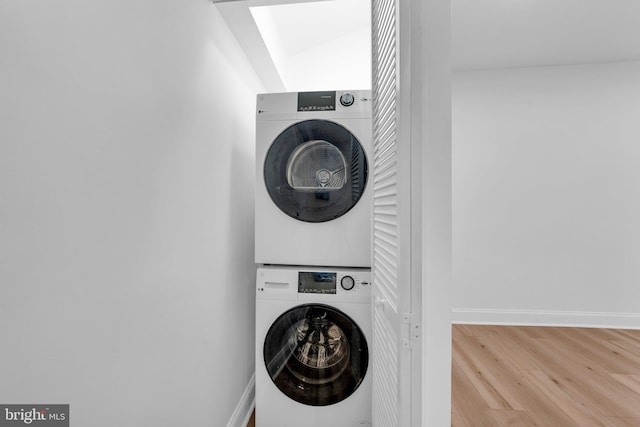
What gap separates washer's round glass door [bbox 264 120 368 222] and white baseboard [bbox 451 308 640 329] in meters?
2.22

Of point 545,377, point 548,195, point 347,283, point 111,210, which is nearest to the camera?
point 111,210

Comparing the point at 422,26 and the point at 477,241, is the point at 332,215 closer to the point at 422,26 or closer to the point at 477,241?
the point at 422,26

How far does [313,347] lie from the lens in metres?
1.56

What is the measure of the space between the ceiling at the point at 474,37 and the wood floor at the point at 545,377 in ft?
8.05

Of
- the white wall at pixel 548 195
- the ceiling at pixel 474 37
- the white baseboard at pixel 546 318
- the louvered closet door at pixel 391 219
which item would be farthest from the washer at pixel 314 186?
the white baseboard at pixel 546 318

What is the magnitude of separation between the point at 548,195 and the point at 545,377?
1.76m

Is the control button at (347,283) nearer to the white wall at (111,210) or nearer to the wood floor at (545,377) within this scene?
the white wall at (111,210)

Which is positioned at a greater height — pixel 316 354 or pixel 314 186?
pixel 314 186

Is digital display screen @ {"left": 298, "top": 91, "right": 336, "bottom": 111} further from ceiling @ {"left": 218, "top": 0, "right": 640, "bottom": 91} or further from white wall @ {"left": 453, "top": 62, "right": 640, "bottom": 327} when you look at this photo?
white wall @ {"left": 453, "top": 62, "right": 640, "bottom": 327}

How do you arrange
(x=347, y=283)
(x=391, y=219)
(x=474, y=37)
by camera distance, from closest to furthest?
(x=391, y=219) → (x=347, y=283) → (x=474, y=37)

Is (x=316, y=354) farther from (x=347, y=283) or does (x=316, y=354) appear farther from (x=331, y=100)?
(x=331, y=100)

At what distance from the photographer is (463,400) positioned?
6.06ft

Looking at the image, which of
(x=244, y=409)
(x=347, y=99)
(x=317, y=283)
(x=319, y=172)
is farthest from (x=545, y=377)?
(x=347, y=99)

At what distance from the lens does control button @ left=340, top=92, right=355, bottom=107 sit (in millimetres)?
1506
